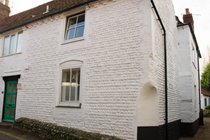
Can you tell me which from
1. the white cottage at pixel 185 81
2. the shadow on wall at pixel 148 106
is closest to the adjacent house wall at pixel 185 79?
the white cottage at pixel 185 81

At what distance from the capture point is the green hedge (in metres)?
7.47

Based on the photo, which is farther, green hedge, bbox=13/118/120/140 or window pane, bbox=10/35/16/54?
window pane, bbox=10/35/16/54

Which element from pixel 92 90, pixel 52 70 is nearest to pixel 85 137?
pixel 92 90

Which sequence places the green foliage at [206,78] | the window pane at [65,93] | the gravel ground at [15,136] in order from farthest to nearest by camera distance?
the green foliage at [206,78] → the window pane at [65,93] → the gravel ground at [15,136]

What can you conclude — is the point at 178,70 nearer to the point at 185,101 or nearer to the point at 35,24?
the point at 185,101

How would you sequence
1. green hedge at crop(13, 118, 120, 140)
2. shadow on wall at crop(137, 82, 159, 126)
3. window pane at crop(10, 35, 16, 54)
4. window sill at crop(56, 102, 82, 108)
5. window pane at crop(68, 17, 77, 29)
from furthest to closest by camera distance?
window pane at crop(10, 35, 16, 54)
window pane at crop(68, 17, 77, 29)
window sill at crop(56, 102, 82, 108)
green hedge at crop(13, 118, 120, 140)
shadow on wall at crop(137, 82, 159, 126)

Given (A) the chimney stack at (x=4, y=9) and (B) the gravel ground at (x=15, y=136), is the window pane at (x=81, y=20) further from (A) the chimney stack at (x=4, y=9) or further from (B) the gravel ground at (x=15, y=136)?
(A) the chimney stack at (x=4, y=9)

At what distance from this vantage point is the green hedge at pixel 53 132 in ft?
24.5

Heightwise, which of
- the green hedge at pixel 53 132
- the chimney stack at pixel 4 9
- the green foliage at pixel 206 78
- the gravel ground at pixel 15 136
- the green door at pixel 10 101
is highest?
the chimney stack at pixel 4 9

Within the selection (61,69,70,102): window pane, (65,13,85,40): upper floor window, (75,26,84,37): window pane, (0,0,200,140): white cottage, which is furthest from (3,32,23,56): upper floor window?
(75,26,84,37): window pane

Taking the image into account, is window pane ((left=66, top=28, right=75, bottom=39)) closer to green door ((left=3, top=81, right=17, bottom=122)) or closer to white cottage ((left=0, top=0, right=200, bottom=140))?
white cottage ((left=0, top=0, right=200, bottom=140))

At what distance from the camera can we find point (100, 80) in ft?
27.9

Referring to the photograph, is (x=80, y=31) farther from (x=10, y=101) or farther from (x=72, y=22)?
(x=10, y=101)

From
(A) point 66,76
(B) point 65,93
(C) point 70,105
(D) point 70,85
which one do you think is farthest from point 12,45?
(C) point 70,105
